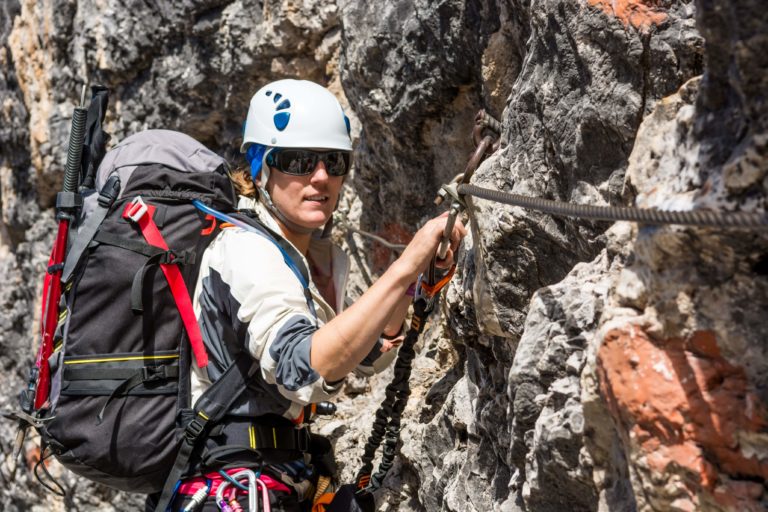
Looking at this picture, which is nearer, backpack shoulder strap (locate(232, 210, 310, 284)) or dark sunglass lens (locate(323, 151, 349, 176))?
backpack shoulder strap (locate(232, 210, 310, 284))

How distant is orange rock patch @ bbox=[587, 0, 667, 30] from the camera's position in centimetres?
258

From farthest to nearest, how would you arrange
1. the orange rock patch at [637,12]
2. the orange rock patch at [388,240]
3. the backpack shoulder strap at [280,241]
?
the orange rock patch at [388,240]
the backpack shoulder strap at [280,241]
the orange rock patch at [637,12]

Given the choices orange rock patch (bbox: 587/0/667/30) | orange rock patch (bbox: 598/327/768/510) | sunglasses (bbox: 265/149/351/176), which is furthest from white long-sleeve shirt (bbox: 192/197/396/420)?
orange rock patch (bbox: 587/0/667/30)

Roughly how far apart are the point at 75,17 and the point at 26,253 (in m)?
2.69

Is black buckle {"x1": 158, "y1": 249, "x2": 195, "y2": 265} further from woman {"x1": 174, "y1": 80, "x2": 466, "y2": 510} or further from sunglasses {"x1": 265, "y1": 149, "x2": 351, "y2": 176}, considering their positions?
sunglasses {"x1": 265, "y1": 149, "x2": 351, "y2": 176}

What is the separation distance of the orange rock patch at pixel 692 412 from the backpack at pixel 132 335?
2006mm

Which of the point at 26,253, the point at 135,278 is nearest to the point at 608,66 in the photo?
the point at 135,278

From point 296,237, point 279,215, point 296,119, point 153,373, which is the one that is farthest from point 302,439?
→ point 296,119

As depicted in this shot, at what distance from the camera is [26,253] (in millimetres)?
8805

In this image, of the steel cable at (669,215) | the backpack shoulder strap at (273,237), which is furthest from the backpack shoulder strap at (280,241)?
the steel cable at (669,215)

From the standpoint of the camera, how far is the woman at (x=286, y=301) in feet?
10.2

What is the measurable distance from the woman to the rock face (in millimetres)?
448

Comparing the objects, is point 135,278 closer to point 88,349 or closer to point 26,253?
point 88,349

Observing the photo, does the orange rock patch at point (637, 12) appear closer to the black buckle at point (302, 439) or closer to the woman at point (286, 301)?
the woman at point (286, 301)
